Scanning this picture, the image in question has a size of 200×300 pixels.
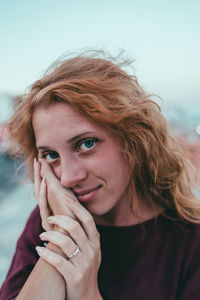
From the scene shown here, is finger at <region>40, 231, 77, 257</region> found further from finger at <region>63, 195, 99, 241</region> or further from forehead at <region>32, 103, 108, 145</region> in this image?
forehead at <region>32, 103, 108, 145</region>

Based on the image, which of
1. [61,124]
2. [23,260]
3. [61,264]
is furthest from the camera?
[23,260]

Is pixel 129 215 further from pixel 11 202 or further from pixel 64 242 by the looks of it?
pixel 11 202

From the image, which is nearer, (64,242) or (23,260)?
(64,242)

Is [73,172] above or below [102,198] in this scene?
above

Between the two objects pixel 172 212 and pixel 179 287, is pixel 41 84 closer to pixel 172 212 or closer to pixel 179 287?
pixel 172 212

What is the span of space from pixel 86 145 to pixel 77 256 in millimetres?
439

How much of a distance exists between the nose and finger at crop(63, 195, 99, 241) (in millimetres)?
97

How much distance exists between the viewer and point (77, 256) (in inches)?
39.8

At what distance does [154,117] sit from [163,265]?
2.29 ft

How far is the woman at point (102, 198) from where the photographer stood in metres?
1.05

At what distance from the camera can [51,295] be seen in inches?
37.7

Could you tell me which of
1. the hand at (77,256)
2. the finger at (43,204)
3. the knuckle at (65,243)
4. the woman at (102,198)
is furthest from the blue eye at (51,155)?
the knuckle at (65,243)

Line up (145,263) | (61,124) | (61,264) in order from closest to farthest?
1. (61,264)
2. (61,124)
3. (145,263)

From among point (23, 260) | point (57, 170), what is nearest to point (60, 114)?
point (57, 170)
